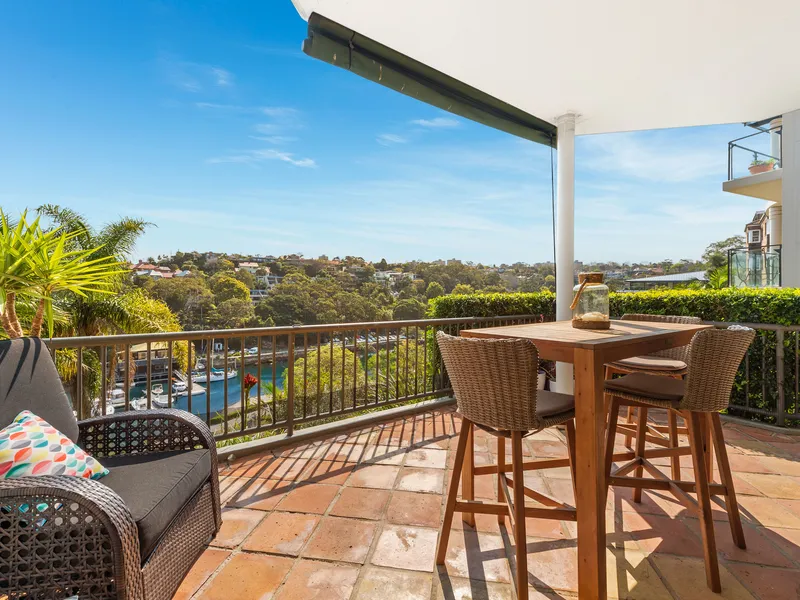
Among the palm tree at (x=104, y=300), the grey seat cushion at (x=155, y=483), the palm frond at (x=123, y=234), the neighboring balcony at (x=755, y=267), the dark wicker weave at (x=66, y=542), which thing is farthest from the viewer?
the palm frond at (x=123, y=234)

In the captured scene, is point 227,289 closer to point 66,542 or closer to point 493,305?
point 493,305

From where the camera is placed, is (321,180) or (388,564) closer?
(388,564)

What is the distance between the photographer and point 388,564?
5.51 feet

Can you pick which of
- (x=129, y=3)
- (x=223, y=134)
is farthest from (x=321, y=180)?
(x=129, y=3)

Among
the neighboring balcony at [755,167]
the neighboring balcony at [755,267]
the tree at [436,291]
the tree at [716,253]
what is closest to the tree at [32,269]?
the tree at [436,291]

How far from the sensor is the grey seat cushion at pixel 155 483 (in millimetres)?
1241

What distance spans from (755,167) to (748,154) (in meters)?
0.28

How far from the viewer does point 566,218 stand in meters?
3.75

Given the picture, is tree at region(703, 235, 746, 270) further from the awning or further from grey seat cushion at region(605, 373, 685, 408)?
A: grey seat cushion at region(605, 373, 685, 408)

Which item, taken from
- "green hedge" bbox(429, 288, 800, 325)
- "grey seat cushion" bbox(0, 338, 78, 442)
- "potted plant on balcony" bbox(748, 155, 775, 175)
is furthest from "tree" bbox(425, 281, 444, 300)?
"potted plant on balcony" bbox(748, 155, 775, 175)

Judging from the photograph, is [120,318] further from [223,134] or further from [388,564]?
[223,134]

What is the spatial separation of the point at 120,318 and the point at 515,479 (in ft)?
55.8

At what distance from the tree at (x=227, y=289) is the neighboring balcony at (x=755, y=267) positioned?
1584 cm

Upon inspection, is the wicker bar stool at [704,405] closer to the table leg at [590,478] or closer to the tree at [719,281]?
the table leg at [590,478]
